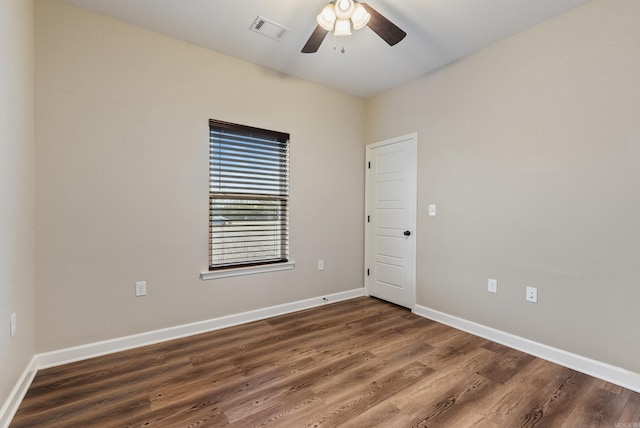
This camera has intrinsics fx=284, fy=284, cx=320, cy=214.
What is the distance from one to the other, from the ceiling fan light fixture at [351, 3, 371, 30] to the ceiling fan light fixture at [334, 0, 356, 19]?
0.09 ft

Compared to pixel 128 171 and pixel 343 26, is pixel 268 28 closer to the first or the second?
pixel 343 26

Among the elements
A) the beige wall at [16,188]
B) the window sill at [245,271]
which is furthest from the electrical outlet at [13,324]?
the window sill at [245,271]

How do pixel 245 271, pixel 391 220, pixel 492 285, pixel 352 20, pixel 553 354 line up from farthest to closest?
pixel 391 220
pixel 245 271
pixel 492 285
pixel 553 354
pixel 352 20

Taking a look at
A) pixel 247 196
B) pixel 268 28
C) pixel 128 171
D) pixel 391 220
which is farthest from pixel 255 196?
pixel 391 220

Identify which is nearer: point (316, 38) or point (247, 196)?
point (316, 38)

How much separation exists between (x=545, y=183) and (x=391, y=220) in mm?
1638

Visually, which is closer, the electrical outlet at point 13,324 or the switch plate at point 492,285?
the electrical outlet at point 13,324

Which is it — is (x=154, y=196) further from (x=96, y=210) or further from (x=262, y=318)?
(x=262, y=318)

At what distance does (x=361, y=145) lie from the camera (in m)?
3.96

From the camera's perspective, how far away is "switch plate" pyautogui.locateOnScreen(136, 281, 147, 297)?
245cm

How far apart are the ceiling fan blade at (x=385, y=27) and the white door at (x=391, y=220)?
1.43 meters

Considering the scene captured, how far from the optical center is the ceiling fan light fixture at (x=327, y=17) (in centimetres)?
194

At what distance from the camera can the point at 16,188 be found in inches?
69.0

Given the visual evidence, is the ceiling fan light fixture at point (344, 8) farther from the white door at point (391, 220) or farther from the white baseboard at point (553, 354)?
the white baseboard at point (553, 354)
